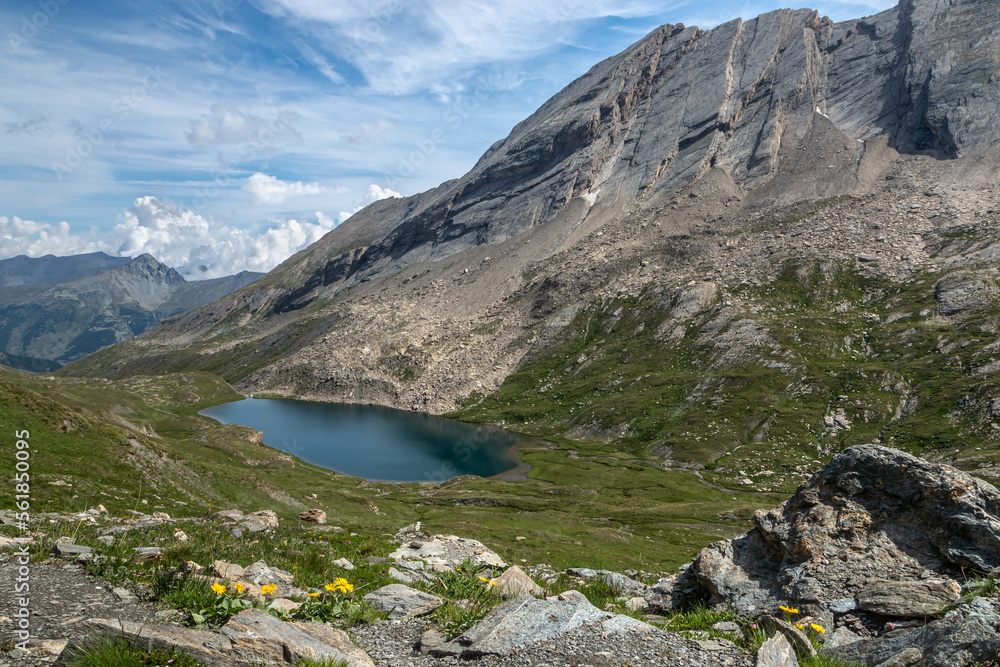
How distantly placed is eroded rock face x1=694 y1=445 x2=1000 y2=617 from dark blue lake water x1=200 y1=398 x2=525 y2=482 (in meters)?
100

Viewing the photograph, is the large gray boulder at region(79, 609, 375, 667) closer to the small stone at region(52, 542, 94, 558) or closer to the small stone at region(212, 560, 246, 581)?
the small stone at region(212, 560, 246, 581)

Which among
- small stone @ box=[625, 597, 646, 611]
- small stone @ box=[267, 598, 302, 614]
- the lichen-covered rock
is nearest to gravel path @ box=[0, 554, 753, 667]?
the lichen-covered rock

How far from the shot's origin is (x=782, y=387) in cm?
14325

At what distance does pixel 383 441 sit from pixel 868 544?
14469cm

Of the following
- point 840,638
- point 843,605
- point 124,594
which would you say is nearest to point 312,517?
point 124,594

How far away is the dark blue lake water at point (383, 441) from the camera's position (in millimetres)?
123375

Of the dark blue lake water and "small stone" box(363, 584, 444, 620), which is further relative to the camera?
the dark blue lake water

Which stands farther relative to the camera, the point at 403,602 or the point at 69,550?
the point at 403,602

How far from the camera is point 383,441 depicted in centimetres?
15175

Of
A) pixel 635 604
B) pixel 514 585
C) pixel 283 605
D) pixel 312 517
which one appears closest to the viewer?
pixel 283 605

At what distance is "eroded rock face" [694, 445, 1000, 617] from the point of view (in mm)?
13688

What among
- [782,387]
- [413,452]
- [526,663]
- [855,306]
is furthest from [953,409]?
[526,663]

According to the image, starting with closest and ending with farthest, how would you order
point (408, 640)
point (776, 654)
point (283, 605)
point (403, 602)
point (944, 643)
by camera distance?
point (944, 643)
point (776, 654)
point (408, 640)
point (283, 605)
point (403, 602)

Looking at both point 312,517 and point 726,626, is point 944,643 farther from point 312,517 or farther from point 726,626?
point 312,517
